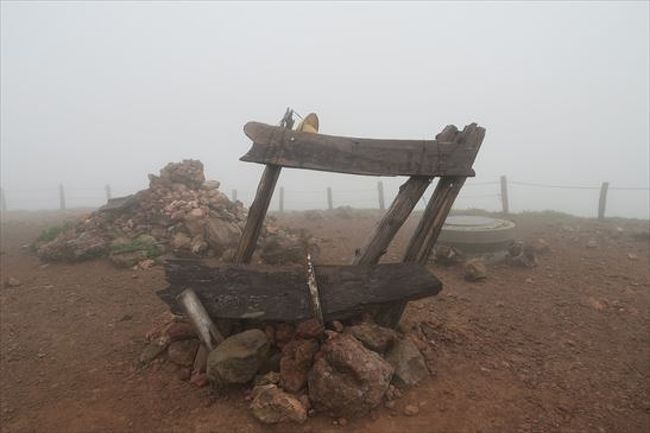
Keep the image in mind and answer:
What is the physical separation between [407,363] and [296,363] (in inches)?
45.0

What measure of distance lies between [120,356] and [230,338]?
1707mm

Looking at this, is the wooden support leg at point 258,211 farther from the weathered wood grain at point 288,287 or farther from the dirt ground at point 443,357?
the dirt ground at point 443,357

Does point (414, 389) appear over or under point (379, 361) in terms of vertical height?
under

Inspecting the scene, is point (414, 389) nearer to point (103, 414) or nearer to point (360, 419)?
point (360, 419)

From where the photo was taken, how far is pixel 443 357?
4559 millimetres

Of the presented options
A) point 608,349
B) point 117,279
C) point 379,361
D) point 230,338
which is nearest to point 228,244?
point 117,279

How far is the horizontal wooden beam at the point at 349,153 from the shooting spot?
3988 millimetres

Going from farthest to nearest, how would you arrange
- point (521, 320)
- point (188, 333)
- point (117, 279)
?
point (117, 279)
point (521, 320)
point (188, 333)

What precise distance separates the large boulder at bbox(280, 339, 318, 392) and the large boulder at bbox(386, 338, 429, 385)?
32.8 inches

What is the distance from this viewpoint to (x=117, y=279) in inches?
286

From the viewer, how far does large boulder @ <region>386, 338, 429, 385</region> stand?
4.03m

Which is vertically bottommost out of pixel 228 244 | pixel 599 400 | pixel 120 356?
pixel 599 400

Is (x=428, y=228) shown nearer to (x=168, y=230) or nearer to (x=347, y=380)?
(x=347, y=380)

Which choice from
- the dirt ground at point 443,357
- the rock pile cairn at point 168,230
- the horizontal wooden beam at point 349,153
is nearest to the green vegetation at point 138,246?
the rock pile cairn at point 168,230
